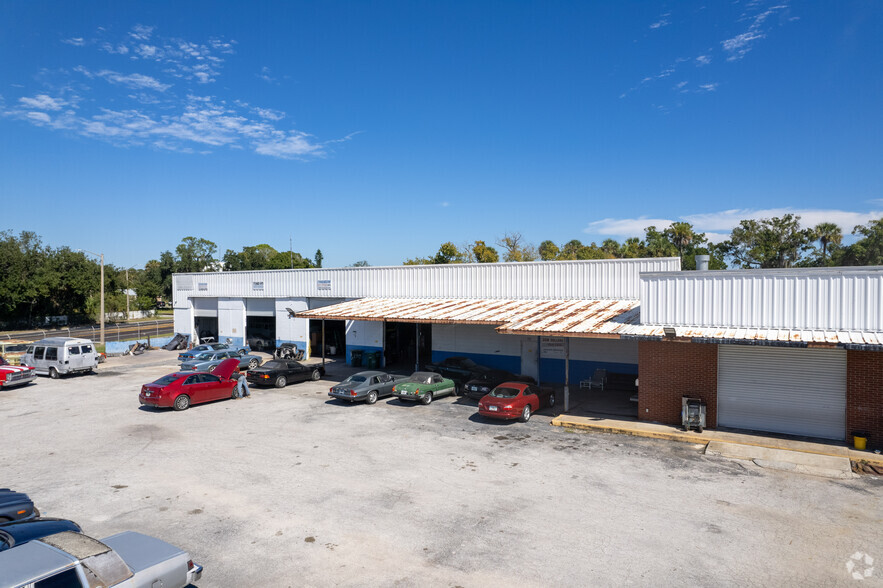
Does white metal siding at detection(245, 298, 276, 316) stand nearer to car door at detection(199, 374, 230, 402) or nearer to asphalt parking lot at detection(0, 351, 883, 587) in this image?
car door at detection(199, 374, 230, 402)

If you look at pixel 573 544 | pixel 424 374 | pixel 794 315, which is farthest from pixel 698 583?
pixel 424 374

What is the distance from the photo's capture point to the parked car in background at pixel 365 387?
21500mm

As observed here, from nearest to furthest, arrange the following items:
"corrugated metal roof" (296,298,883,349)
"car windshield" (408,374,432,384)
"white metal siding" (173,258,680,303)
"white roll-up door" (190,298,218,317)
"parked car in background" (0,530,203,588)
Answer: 1. "parked car in background" (0,530,203,588)
2. "corrugated metal roof" (296,298,883,349)
3. "car windshield" (408,374,432,384)
4. "white metal siding" (173,258,680,303)
5. "white roll-up door" (190,298,218,317)

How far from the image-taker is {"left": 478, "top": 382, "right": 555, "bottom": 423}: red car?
60.1 feet

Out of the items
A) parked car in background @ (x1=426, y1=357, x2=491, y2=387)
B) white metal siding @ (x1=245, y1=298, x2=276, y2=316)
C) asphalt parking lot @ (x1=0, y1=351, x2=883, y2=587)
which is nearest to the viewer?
asphalt parking lot @ (x1=0, y1=351, x2=883, y2=587)

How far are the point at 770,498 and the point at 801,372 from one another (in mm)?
6588

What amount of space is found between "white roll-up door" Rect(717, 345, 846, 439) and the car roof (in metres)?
17.8

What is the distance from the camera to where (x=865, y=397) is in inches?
610

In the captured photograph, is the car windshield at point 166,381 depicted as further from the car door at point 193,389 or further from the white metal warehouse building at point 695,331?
the white metal warehouse building at point 695,331

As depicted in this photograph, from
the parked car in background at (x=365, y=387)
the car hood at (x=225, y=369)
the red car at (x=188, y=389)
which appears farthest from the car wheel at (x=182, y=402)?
the parked car in background at (x=365, y=387)

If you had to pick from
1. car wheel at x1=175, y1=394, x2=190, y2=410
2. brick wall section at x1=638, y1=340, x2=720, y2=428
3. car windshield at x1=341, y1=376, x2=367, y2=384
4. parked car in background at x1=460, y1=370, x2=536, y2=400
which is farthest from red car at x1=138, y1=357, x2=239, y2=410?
brick wall section at x1=638, y1=340, x2=720, y2=428

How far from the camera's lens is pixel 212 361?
29.2 metres

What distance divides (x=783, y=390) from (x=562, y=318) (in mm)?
7804

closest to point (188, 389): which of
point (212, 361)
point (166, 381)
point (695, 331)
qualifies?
point (166, 381)
